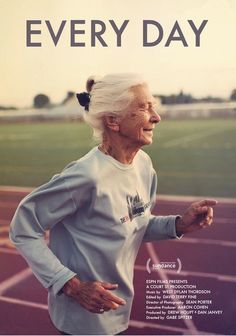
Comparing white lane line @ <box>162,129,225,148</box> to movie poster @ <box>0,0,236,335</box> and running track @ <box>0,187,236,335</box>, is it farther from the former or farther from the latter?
running track @ <box>0,187,236,335</box>

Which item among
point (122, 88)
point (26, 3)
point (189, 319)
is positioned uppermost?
point (26, 3)

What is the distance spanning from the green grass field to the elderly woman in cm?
10

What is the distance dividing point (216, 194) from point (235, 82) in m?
0.44

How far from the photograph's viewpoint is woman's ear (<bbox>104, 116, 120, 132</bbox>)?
149cm

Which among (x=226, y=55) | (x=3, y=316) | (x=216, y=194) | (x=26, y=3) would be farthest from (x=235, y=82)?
(x=3, y=316)

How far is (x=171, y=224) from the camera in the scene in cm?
158

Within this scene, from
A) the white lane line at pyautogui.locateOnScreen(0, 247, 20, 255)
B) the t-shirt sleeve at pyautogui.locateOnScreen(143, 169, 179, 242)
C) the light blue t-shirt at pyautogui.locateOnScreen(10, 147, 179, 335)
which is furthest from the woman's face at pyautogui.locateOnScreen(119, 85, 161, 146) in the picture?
the white lane line at pyautogui.locateOnScreen(0, 247, 20, 255)

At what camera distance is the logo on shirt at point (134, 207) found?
1508mm

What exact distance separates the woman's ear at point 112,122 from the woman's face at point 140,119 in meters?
0.01

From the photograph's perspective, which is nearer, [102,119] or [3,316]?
[102,119]

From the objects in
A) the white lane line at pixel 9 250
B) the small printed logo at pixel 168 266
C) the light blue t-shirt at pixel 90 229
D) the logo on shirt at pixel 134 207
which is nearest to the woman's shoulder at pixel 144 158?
the light blue t-shirt at pixel 90 229

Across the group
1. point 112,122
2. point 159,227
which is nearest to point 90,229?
point 159,227

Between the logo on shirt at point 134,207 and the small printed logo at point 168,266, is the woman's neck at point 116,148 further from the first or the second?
the small printed logo at point 168,266

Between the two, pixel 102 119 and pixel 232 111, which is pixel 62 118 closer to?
pixel 102 119
